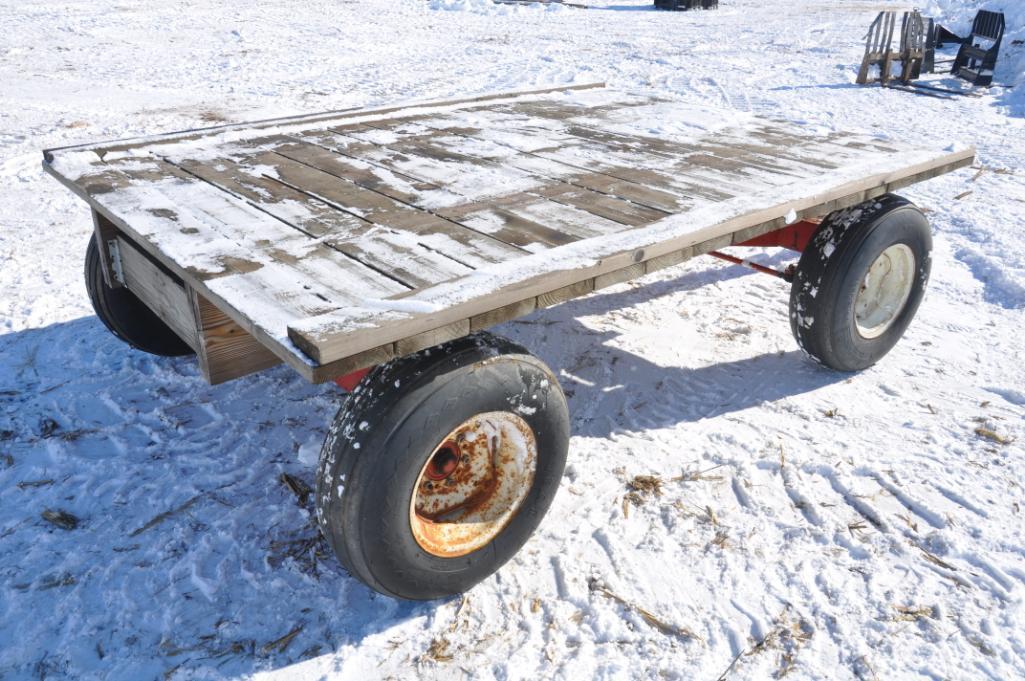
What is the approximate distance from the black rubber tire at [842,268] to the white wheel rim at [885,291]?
77mm

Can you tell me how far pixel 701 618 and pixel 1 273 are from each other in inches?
175

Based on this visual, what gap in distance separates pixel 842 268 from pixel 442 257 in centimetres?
196

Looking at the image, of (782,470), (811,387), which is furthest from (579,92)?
(782,470)

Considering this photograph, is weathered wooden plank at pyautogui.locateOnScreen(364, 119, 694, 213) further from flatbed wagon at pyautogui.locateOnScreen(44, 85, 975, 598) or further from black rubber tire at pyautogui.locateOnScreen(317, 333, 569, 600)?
black rubber tire at pyautogui.locateOnScreen(317, 333, 569, 600)

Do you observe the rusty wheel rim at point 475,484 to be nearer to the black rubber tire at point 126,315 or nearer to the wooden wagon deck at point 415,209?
the wooden wagon deck at point 415,209

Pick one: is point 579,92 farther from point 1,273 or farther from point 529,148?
point 1,273

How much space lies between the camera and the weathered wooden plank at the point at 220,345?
2.45 m

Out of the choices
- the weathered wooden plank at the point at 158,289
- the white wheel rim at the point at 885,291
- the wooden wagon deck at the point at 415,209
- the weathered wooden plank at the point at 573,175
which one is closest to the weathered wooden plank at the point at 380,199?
the wooden wagon deck at the point at 415,209

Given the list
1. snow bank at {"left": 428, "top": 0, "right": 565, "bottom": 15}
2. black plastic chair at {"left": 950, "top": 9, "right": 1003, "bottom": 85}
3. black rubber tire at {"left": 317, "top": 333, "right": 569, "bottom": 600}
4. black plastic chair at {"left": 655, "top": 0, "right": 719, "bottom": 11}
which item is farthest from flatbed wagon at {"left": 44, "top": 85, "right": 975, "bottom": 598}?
black plastic chair at {"left": 655, "top": 0, "right": 719, "bottom": 11}

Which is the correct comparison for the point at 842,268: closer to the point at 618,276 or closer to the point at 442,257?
the point at 618,276

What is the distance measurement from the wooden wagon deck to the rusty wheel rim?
0.48 metres

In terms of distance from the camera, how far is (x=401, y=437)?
2160 mm

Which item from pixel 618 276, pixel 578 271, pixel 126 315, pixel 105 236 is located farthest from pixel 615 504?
pixel 126 315

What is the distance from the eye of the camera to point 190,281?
2.24m
